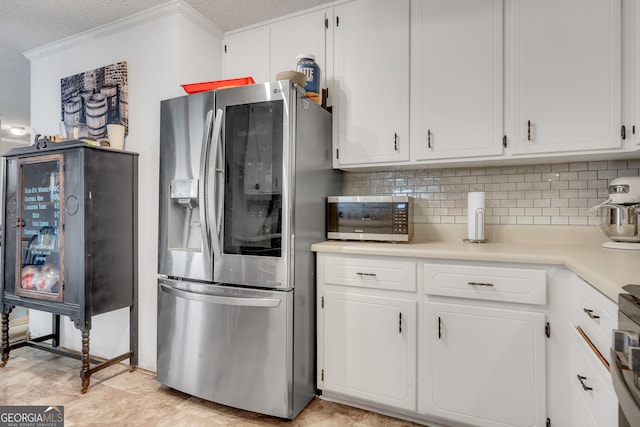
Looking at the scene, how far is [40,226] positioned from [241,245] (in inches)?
63.9

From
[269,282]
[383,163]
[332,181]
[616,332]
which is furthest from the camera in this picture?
[332,181]

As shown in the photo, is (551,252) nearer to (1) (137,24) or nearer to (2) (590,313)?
(2) (590,313)

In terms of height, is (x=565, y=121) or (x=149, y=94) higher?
(x=149, y=94)

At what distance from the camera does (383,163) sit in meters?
2.12

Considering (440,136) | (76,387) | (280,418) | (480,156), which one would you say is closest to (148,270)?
(76,387)

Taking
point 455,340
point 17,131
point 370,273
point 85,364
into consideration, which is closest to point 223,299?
point 370,273

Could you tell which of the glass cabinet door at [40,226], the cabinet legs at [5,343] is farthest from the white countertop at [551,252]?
the cabinet legs at [5,343]

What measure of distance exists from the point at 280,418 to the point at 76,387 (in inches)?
53.9

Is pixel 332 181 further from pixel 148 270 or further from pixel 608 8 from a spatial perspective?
pixel 608 8

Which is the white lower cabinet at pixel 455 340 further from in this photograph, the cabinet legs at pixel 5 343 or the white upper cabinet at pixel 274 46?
the cabinet legs at pixel 5 343

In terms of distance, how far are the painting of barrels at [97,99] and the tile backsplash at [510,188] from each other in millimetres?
1827

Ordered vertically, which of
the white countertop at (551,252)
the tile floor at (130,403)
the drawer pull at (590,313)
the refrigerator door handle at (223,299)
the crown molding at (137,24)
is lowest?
the tile floor at (130,403)

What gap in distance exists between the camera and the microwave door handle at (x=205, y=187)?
1.87 m

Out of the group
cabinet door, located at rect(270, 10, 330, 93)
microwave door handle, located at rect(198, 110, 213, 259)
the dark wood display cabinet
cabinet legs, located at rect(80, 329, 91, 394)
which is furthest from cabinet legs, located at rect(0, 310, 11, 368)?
cabinet door, located at rect(270, 10, 330, 93)
